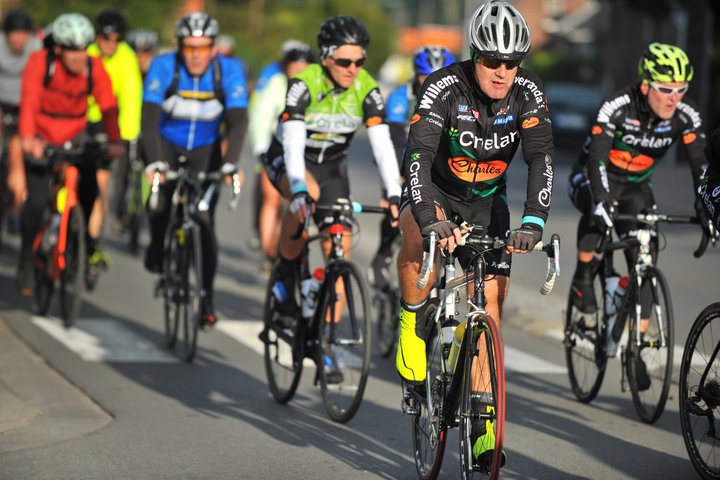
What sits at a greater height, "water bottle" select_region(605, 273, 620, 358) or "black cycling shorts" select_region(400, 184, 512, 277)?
"black cycling shorts" select_region(400, 184, 512, 277)

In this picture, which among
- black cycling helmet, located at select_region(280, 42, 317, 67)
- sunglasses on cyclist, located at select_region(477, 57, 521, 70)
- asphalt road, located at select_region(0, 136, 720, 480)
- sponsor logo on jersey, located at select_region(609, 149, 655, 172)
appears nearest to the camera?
sunglasses on cyclist, located at select_region(477, 57, 521, 70)

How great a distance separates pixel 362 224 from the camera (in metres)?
16.4

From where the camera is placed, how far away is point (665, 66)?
22.7ft

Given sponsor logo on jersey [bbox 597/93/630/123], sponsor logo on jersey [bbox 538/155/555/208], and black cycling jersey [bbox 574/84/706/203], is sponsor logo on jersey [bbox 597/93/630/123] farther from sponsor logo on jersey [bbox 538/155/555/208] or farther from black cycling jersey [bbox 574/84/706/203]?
sponsor logo on jersey [bbox 538/155/555/208]

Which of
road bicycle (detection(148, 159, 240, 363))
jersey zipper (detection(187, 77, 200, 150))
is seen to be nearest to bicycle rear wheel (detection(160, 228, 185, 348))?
road bicycle (detection(148, 159, 240, 363))

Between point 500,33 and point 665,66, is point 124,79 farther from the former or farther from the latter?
point 500,33

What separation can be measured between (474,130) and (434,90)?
Answer: 0.25 metres

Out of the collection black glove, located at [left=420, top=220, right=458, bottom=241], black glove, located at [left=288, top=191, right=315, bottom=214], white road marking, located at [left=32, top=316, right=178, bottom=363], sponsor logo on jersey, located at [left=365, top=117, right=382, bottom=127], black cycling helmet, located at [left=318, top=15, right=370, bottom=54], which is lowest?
white road marking, located at [left=32, top=316, right=178, bottom=363]

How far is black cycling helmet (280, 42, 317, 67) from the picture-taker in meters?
11.3

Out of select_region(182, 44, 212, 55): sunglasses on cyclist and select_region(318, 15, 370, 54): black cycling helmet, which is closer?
select_region(318, 15, 370, 54): black cycling helmet

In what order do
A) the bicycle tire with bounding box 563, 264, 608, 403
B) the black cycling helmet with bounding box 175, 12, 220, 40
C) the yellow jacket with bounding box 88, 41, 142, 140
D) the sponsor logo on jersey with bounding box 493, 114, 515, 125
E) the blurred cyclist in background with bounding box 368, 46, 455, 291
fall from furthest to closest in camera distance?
the yellow jacket with bounding box 88, 41, 142, 140, the blurred cyclist in background with bounding box 368, 46, 455, 291, the black cycling helmet with bounding box 175, 12, 220, 40, the bicycle tire with bounding box 563, 264, 608, 403, the sponsor logo on jersey with bounding box 493, 114, 515, 125

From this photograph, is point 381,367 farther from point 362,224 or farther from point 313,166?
point 362,224

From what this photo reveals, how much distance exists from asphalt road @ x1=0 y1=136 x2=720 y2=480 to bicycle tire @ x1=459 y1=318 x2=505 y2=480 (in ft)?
2.89

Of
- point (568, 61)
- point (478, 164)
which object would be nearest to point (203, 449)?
point (478, 164)
